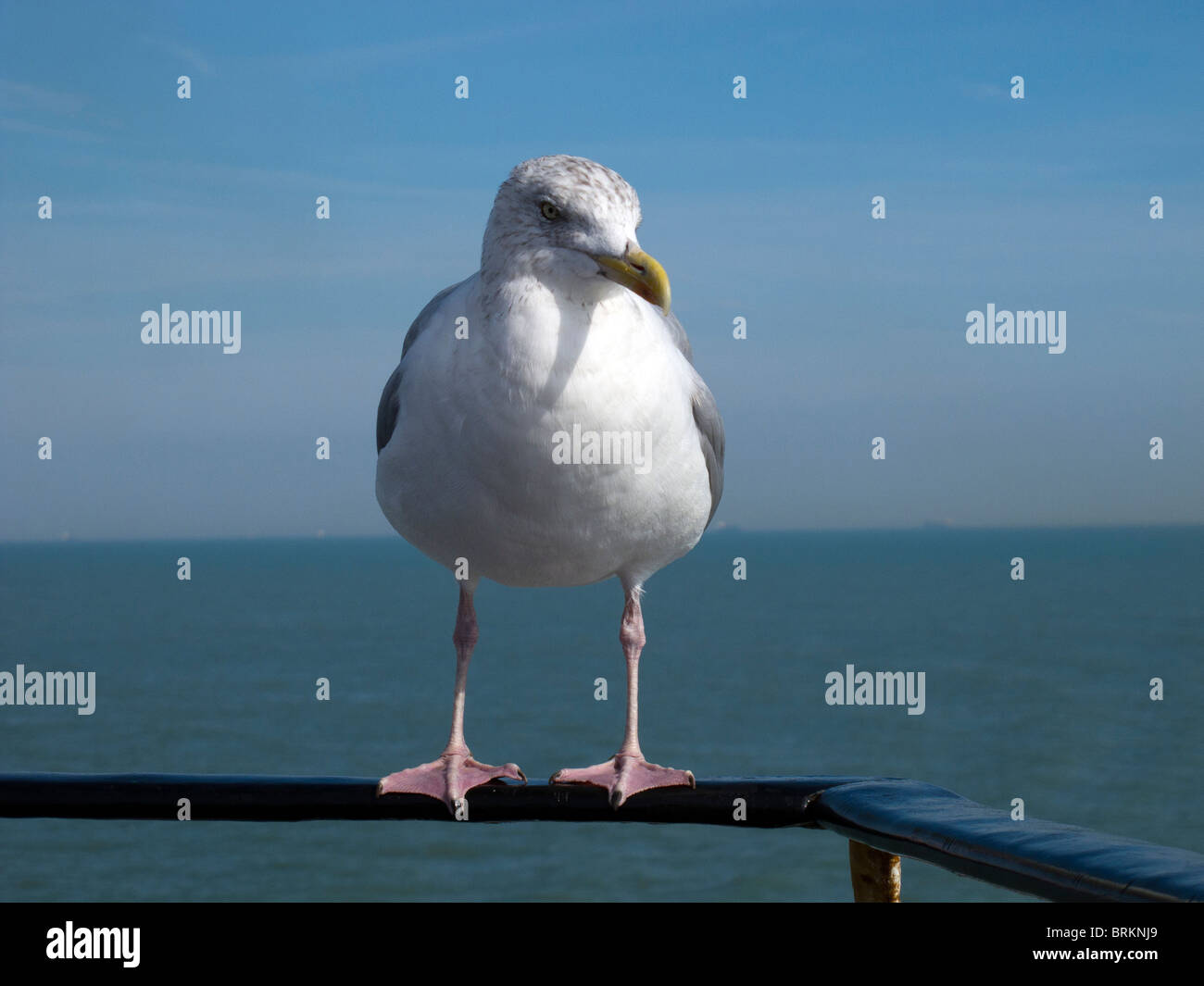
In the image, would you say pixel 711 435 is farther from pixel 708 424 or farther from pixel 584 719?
pixel 584 719

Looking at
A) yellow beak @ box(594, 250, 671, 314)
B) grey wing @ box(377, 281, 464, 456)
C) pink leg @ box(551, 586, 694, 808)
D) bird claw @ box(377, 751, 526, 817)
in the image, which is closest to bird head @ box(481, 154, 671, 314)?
yellow beak @ box(594, 250, 671, 314)

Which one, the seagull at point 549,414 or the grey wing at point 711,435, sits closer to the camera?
the seagull at point 549,414

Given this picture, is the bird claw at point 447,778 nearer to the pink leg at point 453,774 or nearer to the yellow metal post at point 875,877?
the pink leg at point 453,774

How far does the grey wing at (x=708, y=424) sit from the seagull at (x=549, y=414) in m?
0.22

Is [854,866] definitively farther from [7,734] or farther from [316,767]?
[7,734]

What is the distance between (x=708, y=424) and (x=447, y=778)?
1259 mm

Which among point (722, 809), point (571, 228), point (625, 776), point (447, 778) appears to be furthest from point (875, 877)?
point (571, 228)

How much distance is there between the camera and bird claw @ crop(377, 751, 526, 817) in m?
3.03

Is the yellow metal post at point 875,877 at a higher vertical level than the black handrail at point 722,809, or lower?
lower

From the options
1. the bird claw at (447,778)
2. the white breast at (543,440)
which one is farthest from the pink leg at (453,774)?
the white breast at (543,440)

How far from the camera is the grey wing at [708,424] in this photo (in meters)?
3.88

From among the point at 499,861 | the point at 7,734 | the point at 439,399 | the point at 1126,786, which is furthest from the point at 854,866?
the point at 7,734

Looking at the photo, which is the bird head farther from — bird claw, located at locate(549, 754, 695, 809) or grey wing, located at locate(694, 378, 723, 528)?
bird claw, located at locate(549, 754, 695, 809)

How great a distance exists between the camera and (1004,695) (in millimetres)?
62000
